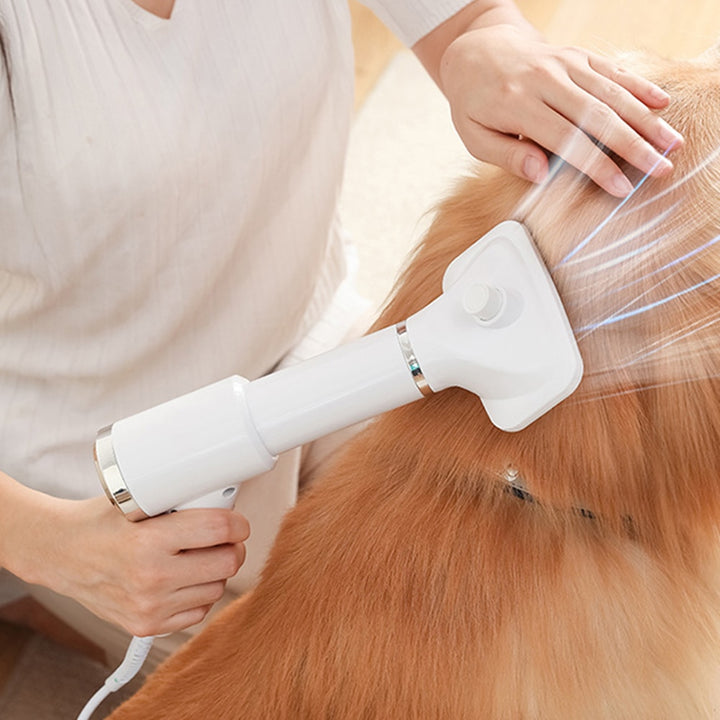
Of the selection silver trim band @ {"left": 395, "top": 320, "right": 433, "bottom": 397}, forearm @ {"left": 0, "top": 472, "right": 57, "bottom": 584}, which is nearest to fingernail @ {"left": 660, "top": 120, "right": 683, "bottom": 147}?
silver trim band @ {"left": 395, "top": 320, "right": 433, "bottom": 397}

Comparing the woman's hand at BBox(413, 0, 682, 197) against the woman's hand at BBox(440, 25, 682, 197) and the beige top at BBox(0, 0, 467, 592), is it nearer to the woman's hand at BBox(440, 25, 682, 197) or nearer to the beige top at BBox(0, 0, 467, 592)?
the woman's hand at BBox(440, 25, 682, 197)

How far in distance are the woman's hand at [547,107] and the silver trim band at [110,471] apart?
29cm

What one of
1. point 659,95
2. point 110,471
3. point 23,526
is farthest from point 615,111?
point 23,526

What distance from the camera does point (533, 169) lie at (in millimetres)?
549

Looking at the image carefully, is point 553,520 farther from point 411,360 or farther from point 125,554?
point 125,554

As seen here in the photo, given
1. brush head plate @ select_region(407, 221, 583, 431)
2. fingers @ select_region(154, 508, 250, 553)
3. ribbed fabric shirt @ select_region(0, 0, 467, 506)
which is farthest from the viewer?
ribbed fabric shirt @ select_region(0, 0, 467, 506)

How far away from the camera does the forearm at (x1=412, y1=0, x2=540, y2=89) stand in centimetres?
78

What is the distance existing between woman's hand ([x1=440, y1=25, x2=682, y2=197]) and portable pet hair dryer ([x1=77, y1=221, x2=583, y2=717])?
0.07 metres

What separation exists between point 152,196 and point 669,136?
43 centimetres

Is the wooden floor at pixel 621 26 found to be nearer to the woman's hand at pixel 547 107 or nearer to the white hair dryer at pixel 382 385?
the woman's hand at pixel 547 107

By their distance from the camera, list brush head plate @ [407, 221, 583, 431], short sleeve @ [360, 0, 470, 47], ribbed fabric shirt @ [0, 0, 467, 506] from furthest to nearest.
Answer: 1. short sleeve @ [360, 0, 470, 47]
2. ribbed fabric shirt @ [0, 0, 467, 506]
3. brush head plate @ [407, 221, 583, 431]

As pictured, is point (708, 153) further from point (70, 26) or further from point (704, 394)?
point (70, 26)

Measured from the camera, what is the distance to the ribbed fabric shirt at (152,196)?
71 centimetres

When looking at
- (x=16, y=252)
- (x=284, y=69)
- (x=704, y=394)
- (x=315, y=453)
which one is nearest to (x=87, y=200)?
(x=16, y=252)
